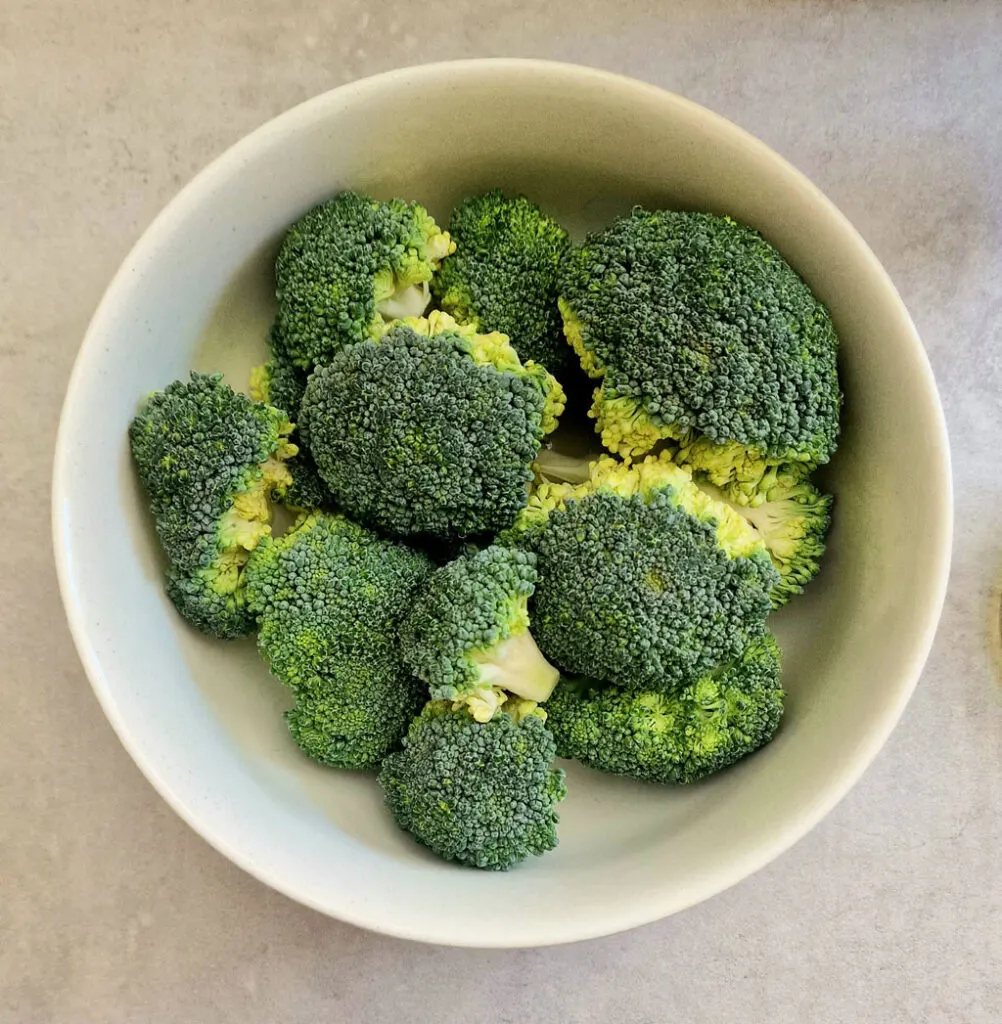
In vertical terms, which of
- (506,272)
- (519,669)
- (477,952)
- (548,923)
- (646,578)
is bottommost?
(477,952)

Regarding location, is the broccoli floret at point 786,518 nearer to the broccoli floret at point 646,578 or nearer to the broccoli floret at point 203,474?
the broccoli floret at point 646,578

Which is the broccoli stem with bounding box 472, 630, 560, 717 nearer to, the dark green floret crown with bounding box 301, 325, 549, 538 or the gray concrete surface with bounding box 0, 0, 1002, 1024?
the dark green floret crown with bounding box 301, 325, 549, 538

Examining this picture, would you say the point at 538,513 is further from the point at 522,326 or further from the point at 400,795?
the point at 400,795

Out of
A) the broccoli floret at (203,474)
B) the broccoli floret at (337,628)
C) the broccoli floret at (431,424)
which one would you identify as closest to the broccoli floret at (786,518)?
the broccoli floret at (431,424)

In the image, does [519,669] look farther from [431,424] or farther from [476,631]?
[431,424]

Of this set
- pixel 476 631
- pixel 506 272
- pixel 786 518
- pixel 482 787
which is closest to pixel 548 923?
pixel 482 787

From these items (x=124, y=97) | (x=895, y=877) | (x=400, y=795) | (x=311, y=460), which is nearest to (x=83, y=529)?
(x=311, y=460)

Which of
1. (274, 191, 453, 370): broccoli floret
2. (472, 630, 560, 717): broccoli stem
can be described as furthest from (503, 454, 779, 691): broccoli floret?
(274, 191, 453, 370): broccoli floret
